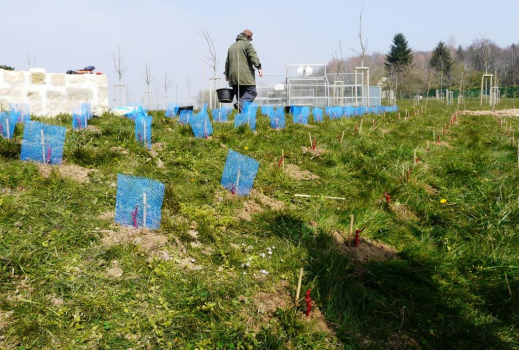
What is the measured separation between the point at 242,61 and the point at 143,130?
3912mm

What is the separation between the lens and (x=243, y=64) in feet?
26.7

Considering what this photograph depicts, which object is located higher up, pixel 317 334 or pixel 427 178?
pixel 427 178

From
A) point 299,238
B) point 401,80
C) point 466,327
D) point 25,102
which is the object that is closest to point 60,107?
point 25,102

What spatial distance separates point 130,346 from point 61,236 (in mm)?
1048

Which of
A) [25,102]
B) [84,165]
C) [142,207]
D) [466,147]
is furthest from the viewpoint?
[25,102]

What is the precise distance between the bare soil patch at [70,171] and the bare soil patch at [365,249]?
7.32 ft

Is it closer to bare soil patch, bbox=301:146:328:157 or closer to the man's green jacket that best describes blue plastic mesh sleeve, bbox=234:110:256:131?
bare soil patch, bbox=301:146:328:157

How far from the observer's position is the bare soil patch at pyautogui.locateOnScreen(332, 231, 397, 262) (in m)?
3.12

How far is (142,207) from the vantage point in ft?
10.0

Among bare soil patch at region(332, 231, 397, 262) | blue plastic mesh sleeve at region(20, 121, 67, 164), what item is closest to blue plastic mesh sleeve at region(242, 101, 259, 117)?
blue plastic mesh sleeve at region(20, 121, 67, 164)

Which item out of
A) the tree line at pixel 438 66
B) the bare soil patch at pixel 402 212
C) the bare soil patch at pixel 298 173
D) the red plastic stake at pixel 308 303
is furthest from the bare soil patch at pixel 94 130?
the tree line at pixel 438 66

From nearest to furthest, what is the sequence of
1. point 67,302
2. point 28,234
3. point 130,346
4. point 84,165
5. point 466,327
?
point 130,346 < point 67,302 < point 466,327 < point 28,234 < point 84,165

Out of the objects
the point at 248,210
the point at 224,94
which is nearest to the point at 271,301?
the point at 248,210

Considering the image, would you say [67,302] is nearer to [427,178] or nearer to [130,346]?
[130,346]
